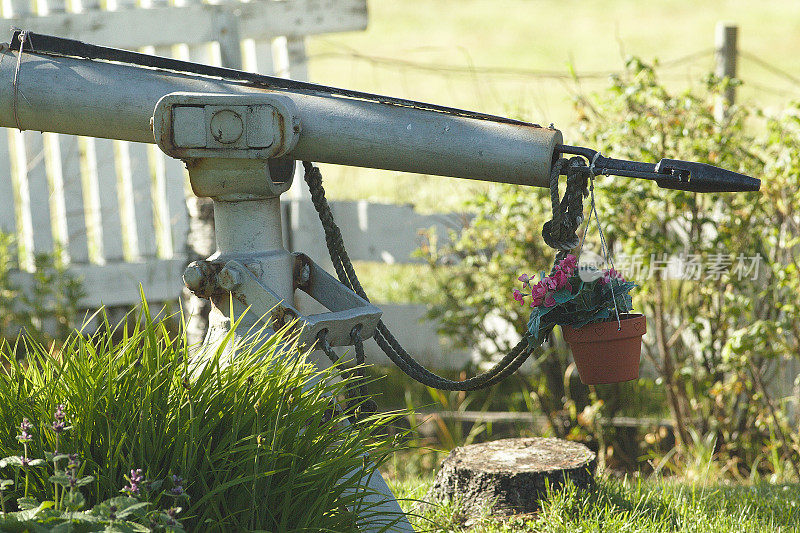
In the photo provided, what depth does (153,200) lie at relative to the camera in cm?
558

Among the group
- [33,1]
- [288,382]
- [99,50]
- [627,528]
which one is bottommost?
[627,528]

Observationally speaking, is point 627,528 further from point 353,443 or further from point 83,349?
point 83,349

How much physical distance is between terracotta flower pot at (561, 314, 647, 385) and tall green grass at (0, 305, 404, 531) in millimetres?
698

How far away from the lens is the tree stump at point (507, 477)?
2.90 meters

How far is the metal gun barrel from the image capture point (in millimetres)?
2275

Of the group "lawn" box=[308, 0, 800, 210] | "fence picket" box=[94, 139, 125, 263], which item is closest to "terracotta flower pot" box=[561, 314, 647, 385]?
"fence picket" box=[94, 139, 125, 263]

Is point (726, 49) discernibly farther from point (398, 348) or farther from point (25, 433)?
point (25, 433)

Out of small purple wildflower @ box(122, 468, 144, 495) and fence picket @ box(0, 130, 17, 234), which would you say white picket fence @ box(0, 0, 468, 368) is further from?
small purple wildflower @ box(122, 468, 144, 495)

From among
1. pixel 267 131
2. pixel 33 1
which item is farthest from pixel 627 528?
pixel 33 1

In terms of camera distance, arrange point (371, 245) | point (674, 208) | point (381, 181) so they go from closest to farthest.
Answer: point (674, 208) < point (371, 245) < point (381, 181)

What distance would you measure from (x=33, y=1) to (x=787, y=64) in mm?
15633

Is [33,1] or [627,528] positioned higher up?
[33,1]

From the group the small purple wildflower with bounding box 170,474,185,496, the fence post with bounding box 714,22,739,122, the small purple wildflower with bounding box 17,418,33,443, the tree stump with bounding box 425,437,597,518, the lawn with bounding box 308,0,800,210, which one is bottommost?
the tree stump with bounding box 425,437,597,518

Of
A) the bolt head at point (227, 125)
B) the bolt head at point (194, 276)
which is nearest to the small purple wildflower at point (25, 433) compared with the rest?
the bolt head at point (194, 276)
